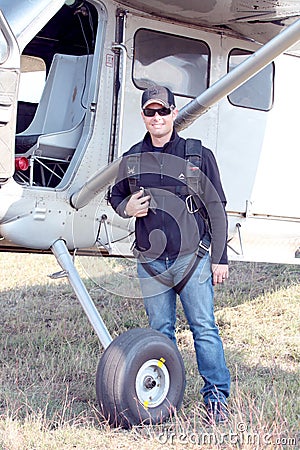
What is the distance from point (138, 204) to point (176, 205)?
22 centimetres

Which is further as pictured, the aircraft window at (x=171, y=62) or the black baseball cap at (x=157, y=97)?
the aircraft window at (x=171, y=62)

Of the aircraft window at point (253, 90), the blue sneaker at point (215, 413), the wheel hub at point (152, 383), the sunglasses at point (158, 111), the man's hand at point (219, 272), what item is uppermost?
the aircraft window at point (253, 90)

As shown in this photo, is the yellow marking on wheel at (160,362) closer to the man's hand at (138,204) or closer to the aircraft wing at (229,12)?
the man's hand at (138,204)

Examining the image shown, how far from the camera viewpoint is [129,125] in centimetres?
554

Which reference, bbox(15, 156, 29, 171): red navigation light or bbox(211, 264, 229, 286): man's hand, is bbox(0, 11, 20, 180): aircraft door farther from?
bbox(211, 264, 229, 286): man's hand

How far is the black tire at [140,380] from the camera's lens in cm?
406

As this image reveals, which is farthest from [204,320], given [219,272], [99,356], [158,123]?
[99,356]

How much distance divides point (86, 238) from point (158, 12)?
1.76m

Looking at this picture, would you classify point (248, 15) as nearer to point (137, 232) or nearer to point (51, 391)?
point (137, 232)

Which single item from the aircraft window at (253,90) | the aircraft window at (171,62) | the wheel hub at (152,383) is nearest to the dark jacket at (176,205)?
the wheel hub at (152,383)

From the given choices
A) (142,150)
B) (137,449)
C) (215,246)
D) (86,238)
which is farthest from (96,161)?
(137,449)

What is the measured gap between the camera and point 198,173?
14.1 feet

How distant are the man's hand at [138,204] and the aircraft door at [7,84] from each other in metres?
0.76

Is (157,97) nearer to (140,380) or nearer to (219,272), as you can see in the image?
(219,272)
